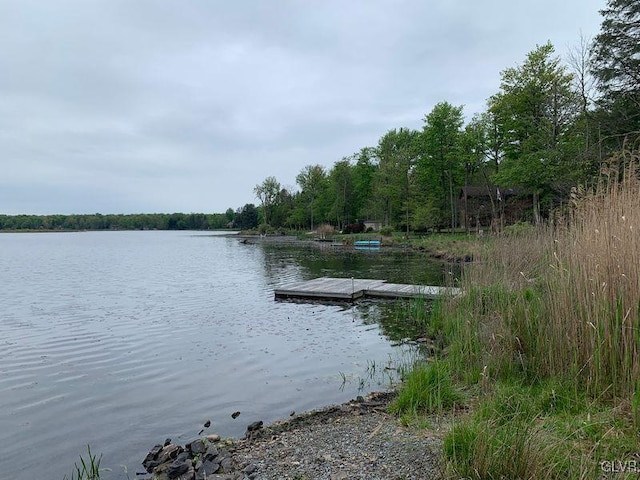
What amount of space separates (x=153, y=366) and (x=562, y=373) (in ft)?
22.6

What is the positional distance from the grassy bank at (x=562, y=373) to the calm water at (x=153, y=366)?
219 cm

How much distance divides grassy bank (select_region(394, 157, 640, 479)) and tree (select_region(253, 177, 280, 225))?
259 ft

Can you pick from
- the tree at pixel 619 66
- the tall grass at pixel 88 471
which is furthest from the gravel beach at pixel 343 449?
the tree at pixel 619 66

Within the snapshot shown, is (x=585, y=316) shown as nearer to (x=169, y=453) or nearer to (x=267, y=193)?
(x=169, y=453)

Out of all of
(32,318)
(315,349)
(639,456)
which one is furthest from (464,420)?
(32,318)

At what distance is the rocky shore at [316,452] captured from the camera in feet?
11.3

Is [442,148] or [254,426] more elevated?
[442,148]

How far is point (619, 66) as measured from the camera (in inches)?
757

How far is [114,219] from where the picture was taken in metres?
151

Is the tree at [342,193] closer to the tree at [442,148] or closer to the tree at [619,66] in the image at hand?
the tree at [442,148]

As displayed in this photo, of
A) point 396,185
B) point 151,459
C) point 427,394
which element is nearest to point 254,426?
point 151,459

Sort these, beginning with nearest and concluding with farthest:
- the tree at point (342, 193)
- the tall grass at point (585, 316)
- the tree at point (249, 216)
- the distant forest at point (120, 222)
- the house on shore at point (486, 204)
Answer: the tall grass at point (585, 316), the house on shore at point (486, 204), the tree at point (342, 193), the tree at point (249, 216), the distant forest at point (120, 222)

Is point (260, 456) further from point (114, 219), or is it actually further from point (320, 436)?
point (114, 219)

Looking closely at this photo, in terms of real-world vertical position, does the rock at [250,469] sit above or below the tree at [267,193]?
below
